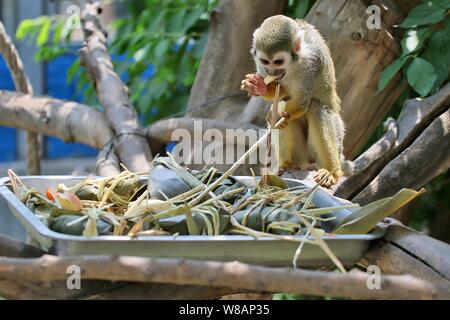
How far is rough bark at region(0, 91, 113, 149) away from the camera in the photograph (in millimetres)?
3963

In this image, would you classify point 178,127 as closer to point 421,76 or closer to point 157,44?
point 157,44

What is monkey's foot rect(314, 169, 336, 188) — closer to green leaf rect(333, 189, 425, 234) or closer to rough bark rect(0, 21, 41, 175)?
green leaf rect(333, 189, 425, 234)

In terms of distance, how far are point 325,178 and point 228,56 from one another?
1105mm

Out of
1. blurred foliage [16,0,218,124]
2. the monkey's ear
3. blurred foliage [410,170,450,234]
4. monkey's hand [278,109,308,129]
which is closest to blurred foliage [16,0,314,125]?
blurred foliage [16,0,218,124]

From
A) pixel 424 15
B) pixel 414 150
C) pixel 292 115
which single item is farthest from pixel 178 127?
pixel 424 15

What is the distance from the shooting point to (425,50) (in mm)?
3527

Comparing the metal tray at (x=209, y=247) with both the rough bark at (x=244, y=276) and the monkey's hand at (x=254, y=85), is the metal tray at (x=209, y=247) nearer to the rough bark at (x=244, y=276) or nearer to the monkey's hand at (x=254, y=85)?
the rough bark at (x=244, y=276)

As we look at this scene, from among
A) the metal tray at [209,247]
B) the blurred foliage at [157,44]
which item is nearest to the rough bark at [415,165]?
the metal tray at [209,247]

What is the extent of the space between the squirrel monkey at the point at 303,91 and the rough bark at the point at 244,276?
153 cm

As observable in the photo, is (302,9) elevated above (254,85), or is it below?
above

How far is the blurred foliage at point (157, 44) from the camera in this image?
170 inches
